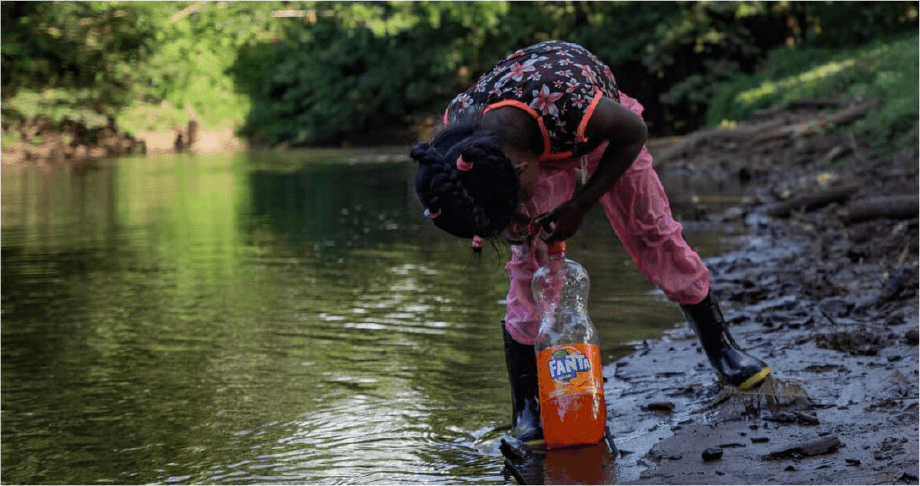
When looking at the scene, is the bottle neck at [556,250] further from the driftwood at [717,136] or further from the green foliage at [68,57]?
the driftwood at [717,136]

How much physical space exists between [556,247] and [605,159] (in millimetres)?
361

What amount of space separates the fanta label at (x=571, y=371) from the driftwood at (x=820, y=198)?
273 inches

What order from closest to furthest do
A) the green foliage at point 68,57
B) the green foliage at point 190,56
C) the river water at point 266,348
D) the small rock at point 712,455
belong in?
the small rock at point 712,455
the river water at point 266,348
the green foliage at point 68,57
the green foliage at point 190,56

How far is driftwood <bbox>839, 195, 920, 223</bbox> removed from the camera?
793cm

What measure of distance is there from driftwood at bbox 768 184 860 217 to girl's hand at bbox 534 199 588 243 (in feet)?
22.8

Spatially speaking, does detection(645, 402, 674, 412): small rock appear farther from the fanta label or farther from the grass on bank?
the grass on bank

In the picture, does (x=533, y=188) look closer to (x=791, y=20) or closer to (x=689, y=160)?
(x=689, y=160)

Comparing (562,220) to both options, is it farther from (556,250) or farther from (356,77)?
(356,77)

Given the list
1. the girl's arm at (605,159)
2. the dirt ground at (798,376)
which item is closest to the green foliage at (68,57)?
the dirt ground at (798,376)

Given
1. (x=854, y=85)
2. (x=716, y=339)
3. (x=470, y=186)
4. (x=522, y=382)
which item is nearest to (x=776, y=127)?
(x=854, y=85)

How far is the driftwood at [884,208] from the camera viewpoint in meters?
7.93

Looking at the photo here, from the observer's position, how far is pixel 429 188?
349 centimetres

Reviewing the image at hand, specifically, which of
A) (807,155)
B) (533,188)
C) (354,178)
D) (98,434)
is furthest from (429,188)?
(354,178)

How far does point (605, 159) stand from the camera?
382 cm
